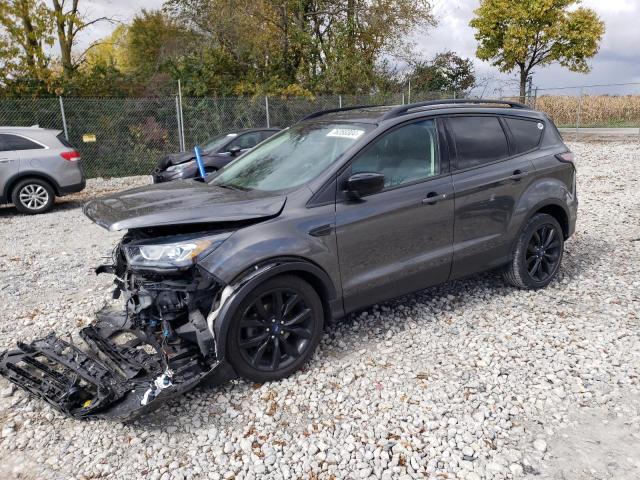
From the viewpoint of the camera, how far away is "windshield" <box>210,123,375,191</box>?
371cm

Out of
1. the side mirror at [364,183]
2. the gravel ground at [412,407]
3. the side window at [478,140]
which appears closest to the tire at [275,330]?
the gravel ground at [412,407]

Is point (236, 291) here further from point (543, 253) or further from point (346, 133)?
point (543, 253)

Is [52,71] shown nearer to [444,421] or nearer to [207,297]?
[207,297]

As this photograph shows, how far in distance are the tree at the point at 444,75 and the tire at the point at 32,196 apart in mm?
18546

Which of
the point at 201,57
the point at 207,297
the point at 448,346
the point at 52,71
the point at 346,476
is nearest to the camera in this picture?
the point at 346,476

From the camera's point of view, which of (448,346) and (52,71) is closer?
(448,346)

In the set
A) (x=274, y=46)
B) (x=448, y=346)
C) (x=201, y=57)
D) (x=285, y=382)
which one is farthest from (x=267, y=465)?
(x=274, y=46)

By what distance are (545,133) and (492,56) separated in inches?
1006

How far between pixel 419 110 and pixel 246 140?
831cm

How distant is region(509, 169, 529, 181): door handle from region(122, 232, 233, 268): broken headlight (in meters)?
2.69

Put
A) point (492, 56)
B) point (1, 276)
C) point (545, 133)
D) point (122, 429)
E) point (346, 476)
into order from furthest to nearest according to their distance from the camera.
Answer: point (492, 56), point (1, 276), point (545, 133), point (122, 429), point (346, 476)

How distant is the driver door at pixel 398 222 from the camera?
3.60 meters

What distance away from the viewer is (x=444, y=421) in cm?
300

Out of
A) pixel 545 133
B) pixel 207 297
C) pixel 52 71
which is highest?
pixel 52 71
